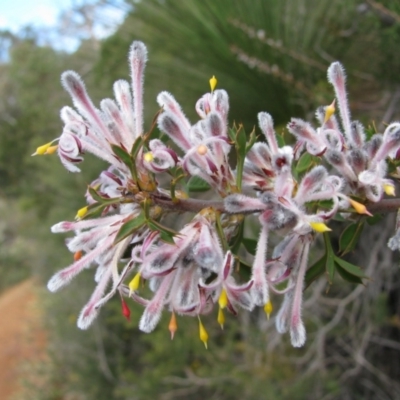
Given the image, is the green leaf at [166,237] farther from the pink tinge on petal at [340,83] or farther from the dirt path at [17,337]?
the dirt path at [17,337]

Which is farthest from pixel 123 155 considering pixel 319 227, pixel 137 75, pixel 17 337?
pixel 17 337

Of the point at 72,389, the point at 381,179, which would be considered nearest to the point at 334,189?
the point at 381,179

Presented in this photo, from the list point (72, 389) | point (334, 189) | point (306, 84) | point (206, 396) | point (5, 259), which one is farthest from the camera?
point (5, 259)

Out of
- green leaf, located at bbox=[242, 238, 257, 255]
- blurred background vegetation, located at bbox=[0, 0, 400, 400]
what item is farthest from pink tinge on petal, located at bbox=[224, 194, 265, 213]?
blurred background vegetation, located at bbox=[0, 0, 400, 400]

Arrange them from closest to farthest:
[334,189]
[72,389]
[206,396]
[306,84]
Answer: [334,189] < [306,84] < [206,396] < [72,389]

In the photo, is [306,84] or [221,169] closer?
[221,169]

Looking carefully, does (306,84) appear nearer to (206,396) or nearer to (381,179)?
(381,179)
